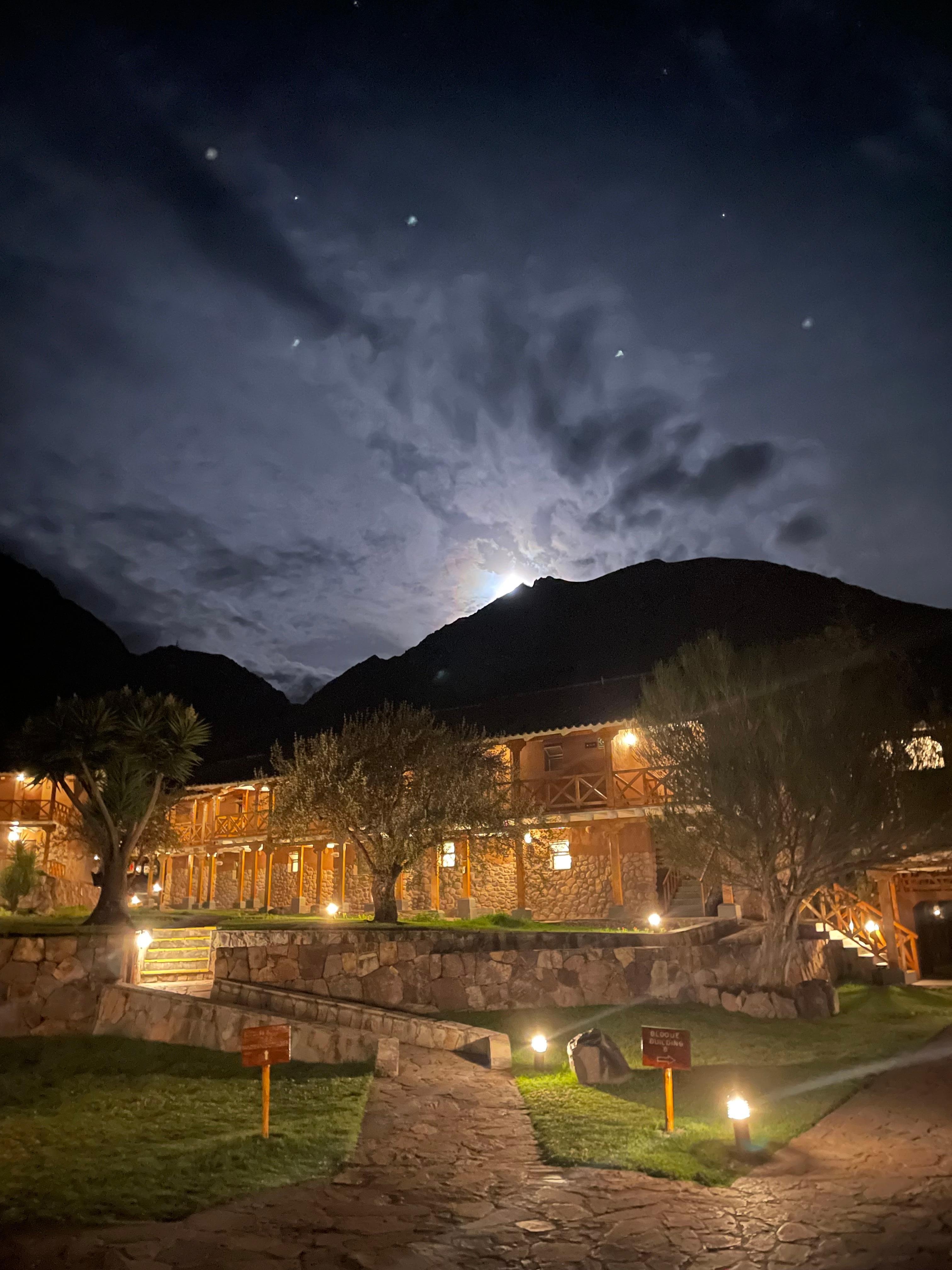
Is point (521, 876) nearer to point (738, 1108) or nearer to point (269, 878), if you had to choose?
point (269, 878)

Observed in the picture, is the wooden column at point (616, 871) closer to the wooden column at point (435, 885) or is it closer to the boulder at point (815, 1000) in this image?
the wooden column at point (435, 885)

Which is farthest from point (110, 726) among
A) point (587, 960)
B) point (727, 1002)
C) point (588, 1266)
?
point (588, 1266)

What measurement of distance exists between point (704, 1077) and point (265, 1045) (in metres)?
6.56

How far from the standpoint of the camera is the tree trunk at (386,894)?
2095cm

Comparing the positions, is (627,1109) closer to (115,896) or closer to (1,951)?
(1,951)

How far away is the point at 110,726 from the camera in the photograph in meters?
18.8

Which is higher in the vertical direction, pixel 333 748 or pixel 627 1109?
pixel 333 748

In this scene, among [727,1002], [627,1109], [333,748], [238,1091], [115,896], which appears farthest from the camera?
[333,748]

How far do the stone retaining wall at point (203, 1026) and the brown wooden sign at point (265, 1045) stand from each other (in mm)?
4171

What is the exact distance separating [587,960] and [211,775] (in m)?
25.2

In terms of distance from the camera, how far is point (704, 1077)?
11734mm

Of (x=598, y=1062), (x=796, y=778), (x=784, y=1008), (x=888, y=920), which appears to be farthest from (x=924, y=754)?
(x=598, y=1062)

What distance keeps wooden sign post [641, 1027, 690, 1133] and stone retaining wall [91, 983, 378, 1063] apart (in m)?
5.23

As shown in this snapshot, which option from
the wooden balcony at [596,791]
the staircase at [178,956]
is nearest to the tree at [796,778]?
the wooden balcony at [596,791]
